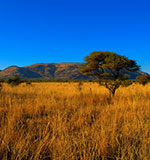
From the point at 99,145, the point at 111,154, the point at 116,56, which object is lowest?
the point at 111,154

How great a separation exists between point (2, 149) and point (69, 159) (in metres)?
1.19

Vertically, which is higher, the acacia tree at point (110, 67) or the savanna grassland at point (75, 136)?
the acacia tree at point (110, 67)

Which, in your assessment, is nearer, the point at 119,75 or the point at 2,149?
the point at 2,149

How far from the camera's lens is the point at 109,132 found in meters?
2.48

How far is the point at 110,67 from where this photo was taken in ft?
22.3

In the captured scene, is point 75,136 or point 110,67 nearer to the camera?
point 75,136

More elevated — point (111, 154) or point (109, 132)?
point (109, 132)

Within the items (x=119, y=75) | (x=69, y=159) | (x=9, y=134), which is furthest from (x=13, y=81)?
(x=69, y=159)

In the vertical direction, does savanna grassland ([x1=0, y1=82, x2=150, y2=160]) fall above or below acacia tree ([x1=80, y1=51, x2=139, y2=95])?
below

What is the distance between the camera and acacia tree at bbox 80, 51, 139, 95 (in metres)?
6.90

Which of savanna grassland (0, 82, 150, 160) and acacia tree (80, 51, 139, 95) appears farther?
acacia tree (80, 51, 139, 95)

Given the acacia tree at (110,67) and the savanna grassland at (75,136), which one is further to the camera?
the acacia tree at (110,67)

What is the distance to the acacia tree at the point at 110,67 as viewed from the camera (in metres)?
6.90

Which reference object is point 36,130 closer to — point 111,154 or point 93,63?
point 111,154
